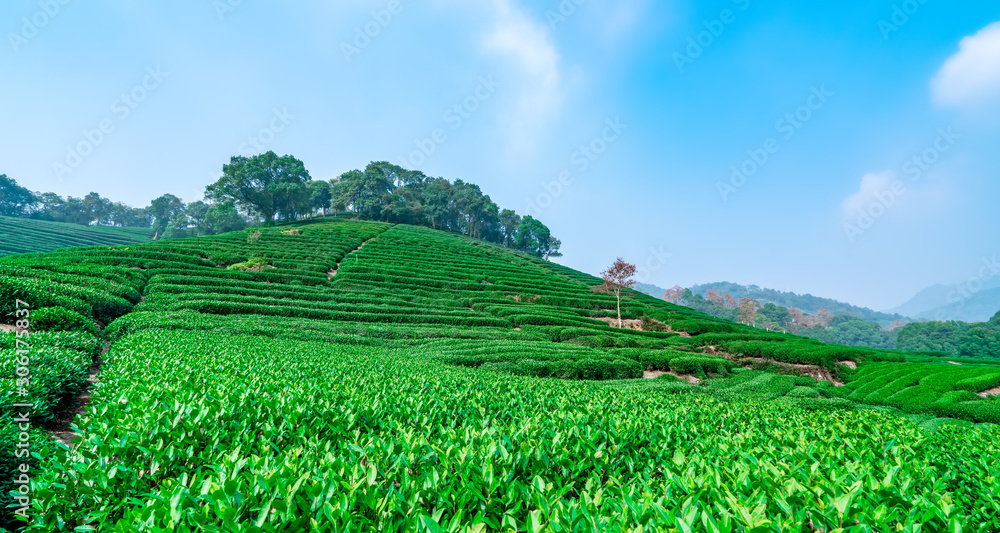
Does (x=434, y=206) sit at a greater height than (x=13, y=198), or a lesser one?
greater

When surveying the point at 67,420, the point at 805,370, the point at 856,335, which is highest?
the point at 856,335

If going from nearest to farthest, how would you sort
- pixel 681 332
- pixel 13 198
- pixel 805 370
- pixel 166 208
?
1. pixel 805 370
2. pixel 681 332
3. pixel 13 198
4. pixel 166 208

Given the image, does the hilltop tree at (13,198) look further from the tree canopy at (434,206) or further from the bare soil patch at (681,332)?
the bare soil patch at (681,332)

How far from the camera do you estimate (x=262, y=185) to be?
63.1m

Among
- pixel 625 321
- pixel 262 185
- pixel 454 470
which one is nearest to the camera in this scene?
pixel 454 470

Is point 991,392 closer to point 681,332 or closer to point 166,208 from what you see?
point 681,332

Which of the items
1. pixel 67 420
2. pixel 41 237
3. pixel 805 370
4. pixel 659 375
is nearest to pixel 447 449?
pixel 67 420

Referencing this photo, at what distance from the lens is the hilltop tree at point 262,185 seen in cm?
6075

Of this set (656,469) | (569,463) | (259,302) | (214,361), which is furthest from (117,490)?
(259,302)

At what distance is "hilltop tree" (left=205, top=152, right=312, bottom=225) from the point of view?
2392 inches

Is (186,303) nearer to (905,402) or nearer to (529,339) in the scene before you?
(529,339)

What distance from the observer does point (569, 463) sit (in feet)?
12.0

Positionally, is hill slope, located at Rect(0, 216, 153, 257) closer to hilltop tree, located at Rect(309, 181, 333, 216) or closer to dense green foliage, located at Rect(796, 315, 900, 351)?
hilltop tree, located at Rect(309, 181, 333, 216)

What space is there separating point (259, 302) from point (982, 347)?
318ft
